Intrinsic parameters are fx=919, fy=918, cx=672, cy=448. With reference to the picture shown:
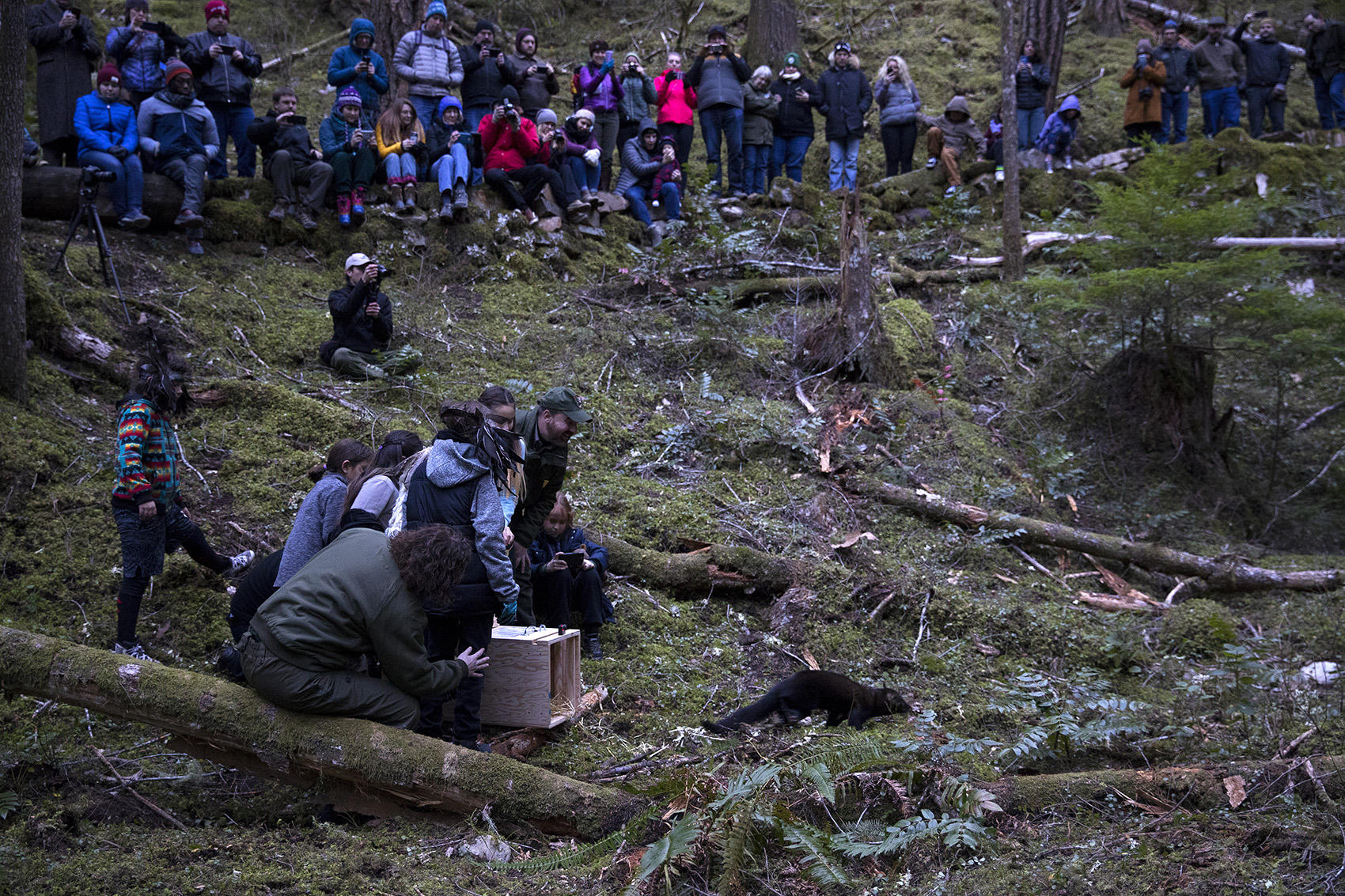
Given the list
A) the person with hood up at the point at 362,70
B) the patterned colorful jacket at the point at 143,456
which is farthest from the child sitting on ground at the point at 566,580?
the person with hood up at the point at 362,70

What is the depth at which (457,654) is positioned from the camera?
4.97 meters

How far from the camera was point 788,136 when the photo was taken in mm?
14414

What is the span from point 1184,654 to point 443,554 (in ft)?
18.3

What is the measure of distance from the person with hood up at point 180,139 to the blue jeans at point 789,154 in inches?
318

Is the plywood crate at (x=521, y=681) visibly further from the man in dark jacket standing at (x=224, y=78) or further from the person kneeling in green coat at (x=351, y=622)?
the man in dark jacket standing at (x=224, y=78)

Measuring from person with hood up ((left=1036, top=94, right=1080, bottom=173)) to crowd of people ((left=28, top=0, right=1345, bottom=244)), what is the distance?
3cm

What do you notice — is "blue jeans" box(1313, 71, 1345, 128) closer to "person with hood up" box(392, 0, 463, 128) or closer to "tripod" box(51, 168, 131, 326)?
"person with hood up" box(392, 0, 463, 128)

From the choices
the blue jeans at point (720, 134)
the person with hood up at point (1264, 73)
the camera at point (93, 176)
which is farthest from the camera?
the person with hood up at point (1264, 73)

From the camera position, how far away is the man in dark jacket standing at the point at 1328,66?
54.0 feet

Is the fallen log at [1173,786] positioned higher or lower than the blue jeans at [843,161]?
lower

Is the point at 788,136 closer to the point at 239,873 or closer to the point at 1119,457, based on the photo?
the point at 1119,457

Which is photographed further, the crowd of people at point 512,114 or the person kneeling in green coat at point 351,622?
the crowd of people at point 512,114

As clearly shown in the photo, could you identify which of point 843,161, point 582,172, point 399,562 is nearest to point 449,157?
point 582,172

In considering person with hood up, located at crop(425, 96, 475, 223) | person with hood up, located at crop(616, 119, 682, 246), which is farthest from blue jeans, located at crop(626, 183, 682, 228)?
person with hood up, located at crop(425, 96, 475, 223)
